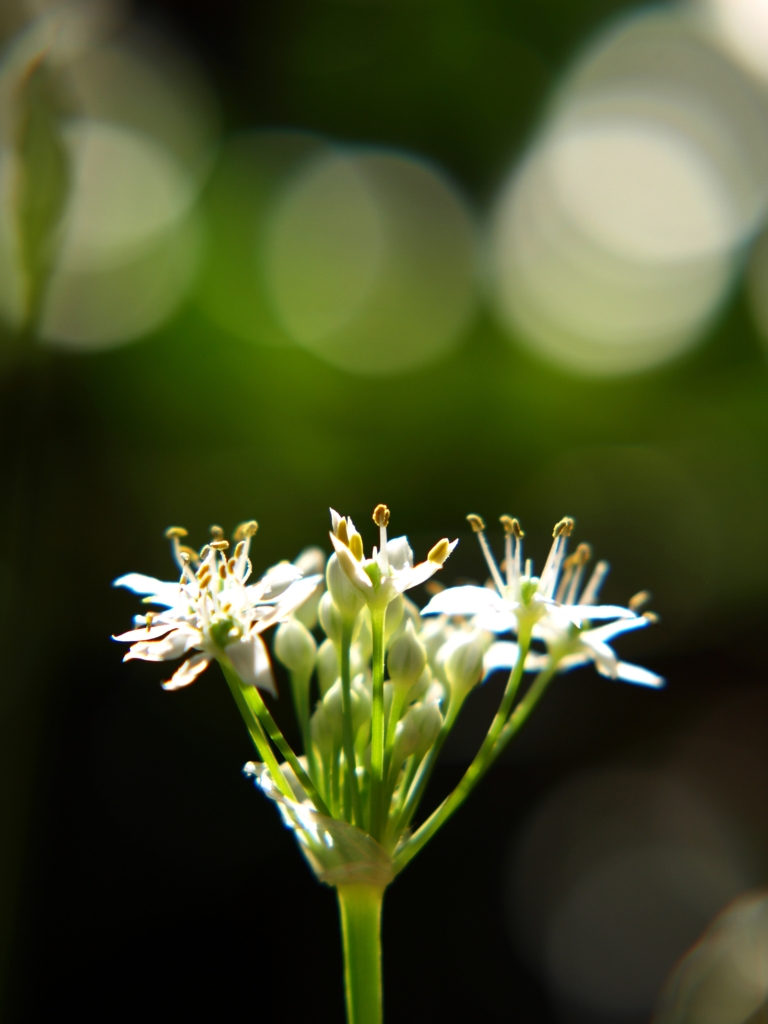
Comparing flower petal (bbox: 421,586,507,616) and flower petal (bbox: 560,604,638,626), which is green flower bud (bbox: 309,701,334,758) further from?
flower petal (bbox: 560,604,638,626)

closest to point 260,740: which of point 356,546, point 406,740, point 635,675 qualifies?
point 406,740

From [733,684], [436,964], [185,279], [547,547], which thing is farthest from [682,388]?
[436,964]

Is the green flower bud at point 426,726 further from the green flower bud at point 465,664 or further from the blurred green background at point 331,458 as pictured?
the blurred green background at point 331,458

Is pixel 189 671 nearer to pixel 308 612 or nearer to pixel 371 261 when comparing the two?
pixel 308 612

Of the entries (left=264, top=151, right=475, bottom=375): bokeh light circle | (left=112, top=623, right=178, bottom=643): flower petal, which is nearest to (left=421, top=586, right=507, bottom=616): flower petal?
(left=112, top=623, right=178, bottom=643): flower petal

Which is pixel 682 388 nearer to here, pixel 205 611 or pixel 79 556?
pixel 79 556

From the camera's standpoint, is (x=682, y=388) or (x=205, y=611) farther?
(x=682, y=388)

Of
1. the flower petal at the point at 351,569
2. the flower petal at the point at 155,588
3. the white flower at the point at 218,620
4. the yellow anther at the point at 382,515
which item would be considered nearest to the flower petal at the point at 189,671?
the white flower at the point at 218,620
